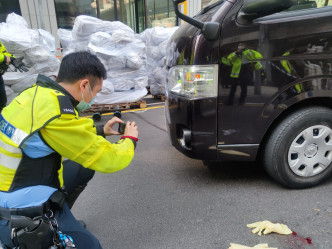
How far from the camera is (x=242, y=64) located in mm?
2141

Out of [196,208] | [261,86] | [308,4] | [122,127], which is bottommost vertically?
[196,208]

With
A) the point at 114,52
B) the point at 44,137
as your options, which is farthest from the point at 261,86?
the point at 114,52

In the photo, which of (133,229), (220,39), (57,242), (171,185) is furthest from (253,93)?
(57,242)

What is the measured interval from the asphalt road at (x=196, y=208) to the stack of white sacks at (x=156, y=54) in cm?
374

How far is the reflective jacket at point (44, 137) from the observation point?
1313 millimetres

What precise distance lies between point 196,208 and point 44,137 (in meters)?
1.49

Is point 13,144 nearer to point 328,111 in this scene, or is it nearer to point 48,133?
point 48,133

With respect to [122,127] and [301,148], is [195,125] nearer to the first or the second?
[122,127]

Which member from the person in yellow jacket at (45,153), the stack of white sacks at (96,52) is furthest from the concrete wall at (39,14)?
the person in yellow jacket at (45,153)

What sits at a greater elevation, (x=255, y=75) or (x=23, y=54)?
(x=255, y=75)

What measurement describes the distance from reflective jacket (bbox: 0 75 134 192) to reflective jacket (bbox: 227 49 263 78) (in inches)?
48.9

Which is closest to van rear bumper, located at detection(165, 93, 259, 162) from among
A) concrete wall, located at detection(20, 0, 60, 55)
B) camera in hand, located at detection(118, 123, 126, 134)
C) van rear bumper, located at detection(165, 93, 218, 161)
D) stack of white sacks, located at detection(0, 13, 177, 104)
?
van rear bumper, located at detection(165, 93, 218, 161)

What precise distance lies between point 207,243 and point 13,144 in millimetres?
1444

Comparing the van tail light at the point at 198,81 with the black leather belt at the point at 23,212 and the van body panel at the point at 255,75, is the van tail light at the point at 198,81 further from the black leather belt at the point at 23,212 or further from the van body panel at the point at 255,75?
the black leather belt at the point at 23,212
